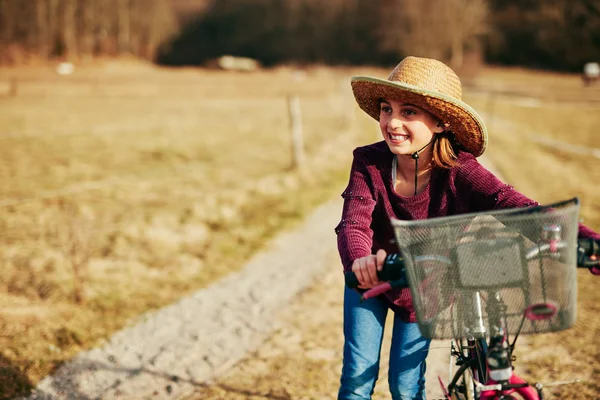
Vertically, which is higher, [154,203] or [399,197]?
[399,197]

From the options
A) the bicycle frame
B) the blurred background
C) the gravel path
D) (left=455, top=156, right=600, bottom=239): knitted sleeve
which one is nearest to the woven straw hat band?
(left=455, top=156, right=600, bottom=239): knitted sleeve

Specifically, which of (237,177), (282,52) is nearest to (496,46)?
(282,52)

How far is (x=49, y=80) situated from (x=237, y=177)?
23.4 m

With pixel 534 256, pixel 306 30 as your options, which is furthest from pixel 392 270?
pixel 306 30

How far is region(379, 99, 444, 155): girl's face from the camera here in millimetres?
2131

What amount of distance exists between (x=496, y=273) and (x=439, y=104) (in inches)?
27.6

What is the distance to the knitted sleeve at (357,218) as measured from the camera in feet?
6.59

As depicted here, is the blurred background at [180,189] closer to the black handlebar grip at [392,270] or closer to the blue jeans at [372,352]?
the blue jeans at [372,352]

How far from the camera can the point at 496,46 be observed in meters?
59.2

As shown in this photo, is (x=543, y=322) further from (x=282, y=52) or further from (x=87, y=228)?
(x=282, y=52)

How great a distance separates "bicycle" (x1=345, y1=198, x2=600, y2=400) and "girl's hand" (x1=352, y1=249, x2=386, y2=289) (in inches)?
1.0

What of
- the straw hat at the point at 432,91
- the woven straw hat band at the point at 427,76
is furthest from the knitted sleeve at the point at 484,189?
the woven straw hat band at the point at 427,76

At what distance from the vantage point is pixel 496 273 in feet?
5.27

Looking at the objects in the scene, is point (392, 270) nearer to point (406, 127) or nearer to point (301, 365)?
point (406, 127)
